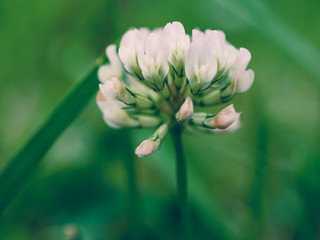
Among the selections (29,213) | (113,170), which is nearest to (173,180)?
(113,170)

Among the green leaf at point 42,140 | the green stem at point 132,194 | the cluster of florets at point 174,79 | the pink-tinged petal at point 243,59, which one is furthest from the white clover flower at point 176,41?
the green stem at point 132,194

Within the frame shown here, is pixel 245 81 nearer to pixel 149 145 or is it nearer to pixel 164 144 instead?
pixel 149 145

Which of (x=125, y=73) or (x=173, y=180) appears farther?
(x=173, y=180)

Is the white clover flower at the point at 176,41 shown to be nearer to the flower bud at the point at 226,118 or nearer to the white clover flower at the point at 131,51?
the white clover flower at the point at 131,51

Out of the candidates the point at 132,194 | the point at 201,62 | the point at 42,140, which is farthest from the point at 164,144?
the point at 201,62

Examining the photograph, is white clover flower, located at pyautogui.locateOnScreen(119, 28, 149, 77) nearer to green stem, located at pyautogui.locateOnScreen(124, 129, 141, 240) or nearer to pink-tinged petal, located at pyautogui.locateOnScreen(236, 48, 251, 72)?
pink-tinged petal, located at pyautogui.locateOnScreen(236, 48, 251, 72)

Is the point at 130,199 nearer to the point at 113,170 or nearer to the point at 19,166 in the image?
the point at 19,166
